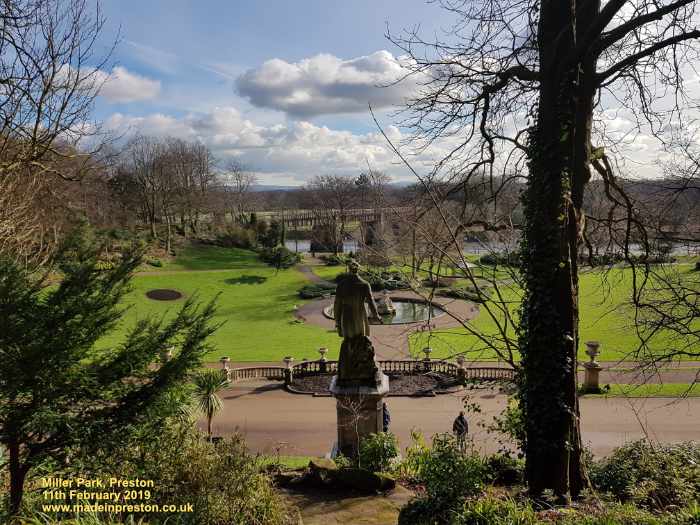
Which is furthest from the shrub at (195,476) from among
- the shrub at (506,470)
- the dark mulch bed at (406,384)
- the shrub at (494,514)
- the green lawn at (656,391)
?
the green lawn at (656,391)

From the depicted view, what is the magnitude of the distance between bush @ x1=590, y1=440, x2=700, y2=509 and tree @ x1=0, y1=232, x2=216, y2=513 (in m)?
6.32

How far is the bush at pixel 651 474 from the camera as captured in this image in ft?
19.3

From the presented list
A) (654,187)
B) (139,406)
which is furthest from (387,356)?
(139,406)

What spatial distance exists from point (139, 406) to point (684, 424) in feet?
51.4

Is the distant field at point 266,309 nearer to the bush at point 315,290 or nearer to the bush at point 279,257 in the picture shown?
the bush at point 315,290

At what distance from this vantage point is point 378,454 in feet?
31.2

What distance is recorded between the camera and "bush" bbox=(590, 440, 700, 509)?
5.87m

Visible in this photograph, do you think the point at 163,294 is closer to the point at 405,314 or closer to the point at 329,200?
the point at 405,314

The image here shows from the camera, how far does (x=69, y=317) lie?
239 inches

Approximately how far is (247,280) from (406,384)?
2504 cm

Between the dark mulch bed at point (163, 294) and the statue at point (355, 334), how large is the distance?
27970 millimetres

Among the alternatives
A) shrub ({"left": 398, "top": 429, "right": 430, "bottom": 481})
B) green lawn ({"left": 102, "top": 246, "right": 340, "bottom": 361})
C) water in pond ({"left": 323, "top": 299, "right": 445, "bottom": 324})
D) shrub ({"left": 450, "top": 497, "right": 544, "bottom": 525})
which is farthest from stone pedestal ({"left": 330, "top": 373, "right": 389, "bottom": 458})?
water in pond ({"left": 323, "top": 299, "right": 445, "bottom": 324})

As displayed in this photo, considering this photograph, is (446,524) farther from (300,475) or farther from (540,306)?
(300,475)

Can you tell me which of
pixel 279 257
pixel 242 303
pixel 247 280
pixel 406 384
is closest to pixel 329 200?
pixel 279 257
